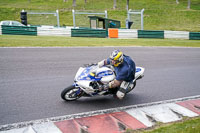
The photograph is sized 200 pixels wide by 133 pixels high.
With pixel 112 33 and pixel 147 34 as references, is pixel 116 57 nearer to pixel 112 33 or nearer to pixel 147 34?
pixel 112 33

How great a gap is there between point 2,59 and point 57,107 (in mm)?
5846

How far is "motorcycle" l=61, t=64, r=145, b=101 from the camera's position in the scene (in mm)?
6793

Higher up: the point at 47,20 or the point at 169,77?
the point at 47,20

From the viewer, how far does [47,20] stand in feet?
98.9

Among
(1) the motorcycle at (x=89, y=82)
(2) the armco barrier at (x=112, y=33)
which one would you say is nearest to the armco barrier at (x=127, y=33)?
(2) the armco barrier at (x=112, y=33)

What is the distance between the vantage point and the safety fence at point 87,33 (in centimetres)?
2186

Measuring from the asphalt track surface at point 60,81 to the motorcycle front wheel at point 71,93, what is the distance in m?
0.15

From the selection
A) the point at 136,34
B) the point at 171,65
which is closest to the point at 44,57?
the point at 171,65

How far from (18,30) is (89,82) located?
668 inches

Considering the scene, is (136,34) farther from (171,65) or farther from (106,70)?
(106,70)

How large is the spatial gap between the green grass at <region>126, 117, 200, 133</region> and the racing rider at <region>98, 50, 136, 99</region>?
1419 millimetres

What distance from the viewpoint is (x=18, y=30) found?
21.9 meters

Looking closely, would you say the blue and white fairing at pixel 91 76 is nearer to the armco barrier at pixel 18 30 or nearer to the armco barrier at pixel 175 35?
the armco barrier at pixel 18 30

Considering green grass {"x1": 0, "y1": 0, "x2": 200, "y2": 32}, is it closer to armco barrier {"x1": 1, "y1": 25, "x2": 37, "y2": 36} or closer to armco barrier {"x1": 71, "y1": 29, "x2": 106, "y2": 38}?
armco barrier {"x1": 71, "y1": 29, "x2": 106, "y2": 38}
